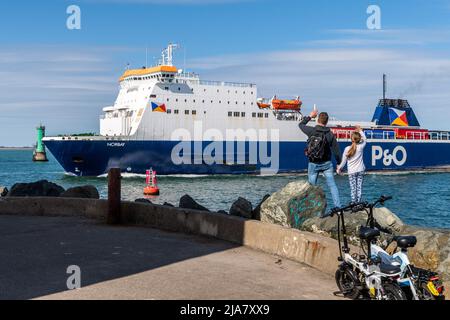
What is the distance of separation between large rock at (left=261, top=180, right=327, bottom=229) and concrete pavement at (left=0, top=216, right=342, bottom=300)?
4.26 feet

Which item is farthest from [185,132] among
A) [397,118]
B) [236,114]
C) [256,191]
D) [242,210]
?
[242,210]

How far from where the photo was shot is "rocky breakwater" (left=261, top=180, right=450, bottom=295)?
19.2 feet

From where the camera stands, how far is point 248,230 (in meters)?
7.75

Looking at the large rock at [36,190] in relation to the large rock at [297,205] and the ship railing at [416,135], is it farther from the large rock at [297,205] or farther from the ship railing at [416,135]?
the ship railing at [416,135]

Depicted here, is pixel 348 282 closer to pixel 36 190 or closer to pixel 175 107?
pixel 36 190

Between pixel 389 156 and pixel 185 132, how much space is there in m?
24.2

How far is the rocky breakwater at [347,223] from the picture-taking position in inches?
231

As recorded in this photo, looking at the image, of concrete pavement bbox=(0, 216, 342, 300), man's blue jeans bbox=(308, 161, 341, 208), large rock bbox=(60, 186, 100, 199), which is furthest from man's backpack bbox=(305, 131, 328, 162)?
large rock bbox=(60, 186, 100, 199)

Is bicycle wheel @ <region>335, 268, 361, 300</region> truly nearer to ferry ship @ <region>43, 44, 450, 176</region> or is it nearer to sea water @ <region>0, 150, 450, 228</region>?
sea water @ <region>0, 150, 450, 228</region>

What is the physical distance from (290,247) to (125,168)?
37578 millimetres

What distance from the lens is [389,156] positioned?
57.5 m

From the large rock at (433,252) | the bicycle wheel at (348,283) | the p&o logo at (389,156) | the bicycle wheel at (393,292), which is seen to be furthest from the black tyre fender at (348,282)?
the p&o logo at (389,156)
